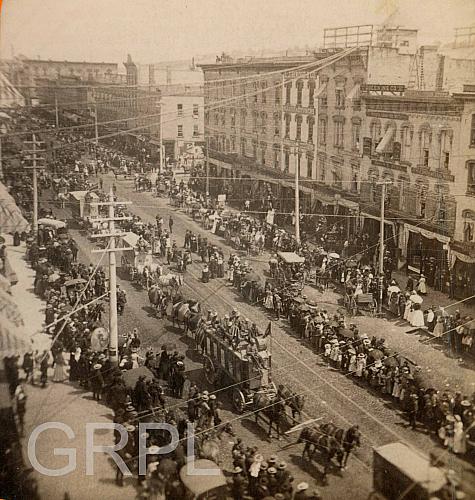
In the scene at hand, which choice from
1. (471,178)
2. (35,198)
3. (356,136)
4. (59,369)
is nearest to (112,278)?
(59,369)

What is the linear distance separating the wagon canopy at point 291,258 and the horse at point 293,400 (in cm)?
A: 293

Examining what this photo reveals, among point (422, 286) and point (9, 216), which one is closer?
point (9, 216)

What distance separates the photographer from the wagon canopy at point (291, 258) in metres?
13.2

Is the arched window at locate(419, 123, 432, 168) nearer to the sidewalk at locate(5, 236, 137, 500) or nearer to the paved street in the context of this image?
the paved street

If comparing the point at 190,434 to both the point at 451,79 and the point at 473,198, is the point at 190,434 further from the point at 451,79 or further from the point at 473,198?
the point at 451,79

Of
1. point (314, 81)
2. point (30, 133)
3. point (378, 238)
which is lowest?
point (378, 238)

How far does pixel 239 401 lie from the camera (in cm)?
1157

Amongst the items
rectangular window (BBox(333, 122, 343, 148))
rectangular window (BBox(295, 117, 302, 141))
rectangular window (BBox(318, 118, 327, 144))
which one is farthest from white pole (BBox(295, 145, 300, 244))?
rectangular window (BBox(333, 122, 343, 148))

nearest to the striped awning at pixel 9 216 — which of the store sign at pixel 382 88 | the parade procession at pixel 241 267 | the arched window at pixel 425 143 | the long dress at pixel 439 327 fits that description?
the parade procession at pixel 241 267

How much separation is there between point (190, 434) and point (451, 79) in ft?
27.4

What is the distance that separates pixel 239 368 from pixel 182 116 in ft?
17.4

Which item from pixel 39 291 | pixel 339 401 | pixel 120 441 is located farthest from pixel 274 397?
pixel 39 291

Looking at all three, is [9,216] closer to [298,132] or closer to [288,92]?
[288,92]

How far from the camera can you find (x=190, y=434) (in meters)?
10.8
